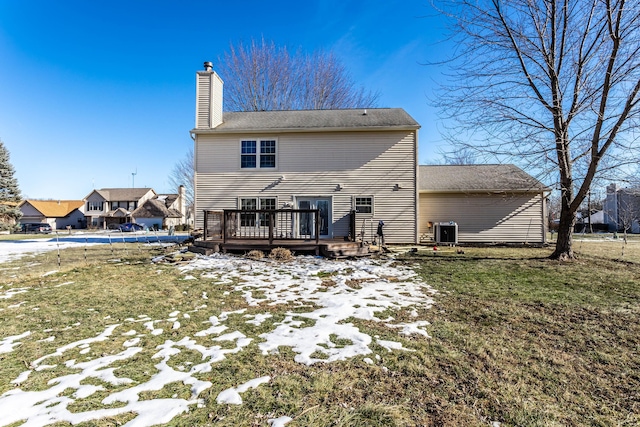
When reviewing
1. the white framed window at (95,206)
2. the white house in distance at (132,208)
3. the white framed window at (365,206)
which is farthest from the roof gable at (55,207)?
the white framed window at (365,206)

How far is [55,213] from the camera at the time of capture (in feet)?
156

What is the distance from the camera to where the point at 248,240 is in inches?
400

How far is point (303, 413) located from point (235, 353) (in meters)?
1.17

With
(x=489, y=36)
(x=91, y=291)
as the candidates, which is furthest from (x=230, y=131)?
(x=489, y=36)

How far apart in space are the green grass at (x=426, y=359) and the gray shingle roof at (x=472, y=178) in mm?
8641

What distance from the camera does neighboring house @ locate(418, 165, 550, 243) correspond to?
45.8ft

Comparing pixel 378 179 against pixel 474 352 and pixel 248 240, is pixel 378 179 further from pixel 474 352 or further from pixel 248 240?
pixel 474 352

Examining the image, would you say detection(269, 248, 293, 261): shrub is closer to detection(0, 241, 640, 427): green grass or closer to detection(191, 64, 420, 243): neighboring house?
detection(0, 241, 640, 427): green grass

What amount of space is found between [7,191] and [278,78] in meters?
31.5

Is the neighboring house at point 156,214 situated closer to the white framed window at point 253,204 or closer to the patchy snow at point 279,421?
the white framed window at point 253,204

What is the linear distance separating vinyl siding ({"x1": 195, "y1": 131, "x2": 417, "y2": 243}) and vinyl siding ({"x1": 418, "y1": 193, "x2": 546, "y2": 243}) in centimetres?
208

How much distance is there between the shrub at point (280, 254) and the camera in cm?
879

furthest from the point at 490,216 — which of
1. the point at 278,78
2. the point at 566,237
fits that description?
the point at 278,78

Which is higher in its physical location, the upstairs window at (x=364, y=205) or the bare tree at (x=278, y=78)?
the bare tree at (x=278, y=78)
